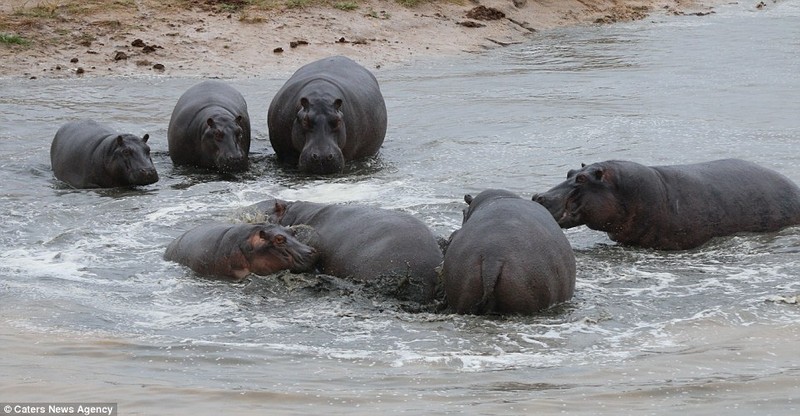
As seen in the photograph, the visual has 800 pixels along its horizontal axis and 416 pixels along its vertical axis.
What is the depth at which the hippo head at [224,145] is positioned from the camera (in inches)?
465

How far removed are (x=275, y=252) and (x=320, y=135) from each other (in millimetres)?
4019

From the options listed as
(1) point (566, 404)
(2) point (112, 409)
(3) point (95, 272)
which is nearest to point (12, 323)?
(3) point (95, 272)

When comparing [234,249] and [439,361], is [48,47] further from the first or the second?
[439,361]

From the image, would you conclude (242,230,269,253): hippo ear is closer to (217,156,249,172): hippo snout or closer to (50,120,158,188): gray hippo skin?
(50,120,158,188): gray hippo skin

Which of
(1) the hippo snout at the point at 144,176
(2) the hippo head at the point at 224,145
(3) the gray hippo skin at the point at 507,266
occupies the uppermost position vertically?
(3) the gray hippo skin at the point at 507,266

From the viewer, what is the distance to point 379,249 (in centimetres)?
764

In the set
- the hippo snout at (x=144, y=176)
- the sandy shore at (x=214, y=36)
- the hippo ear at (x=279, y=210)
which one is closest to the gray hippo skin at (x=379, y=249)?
the hippo ear at (x=279, y=210)

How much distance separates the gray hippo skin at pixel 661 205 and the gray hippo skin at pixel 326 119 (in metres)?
3.50

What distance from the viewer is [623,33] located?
22.5 metres

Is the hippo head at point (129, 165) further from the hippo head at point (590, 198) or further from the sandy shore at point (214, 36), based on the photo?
the sandy shore at point (214, 36)

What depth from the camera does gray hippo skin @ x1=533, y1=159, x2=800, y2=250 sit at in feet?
29.0

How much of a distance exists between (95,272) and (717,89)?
9.89 m

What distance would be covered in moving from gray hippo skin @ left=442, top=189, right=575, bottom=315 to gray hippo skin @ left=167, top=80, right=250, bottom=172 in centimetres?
501

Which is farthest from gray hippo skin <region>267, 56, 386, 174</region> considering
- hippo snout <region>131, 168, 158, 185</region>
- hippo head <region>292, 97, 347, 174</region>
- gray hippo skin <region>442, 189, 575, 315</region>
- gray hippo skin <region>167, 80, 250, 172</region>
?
gray hippo skin <region>442, 189, 575, 315</region>
